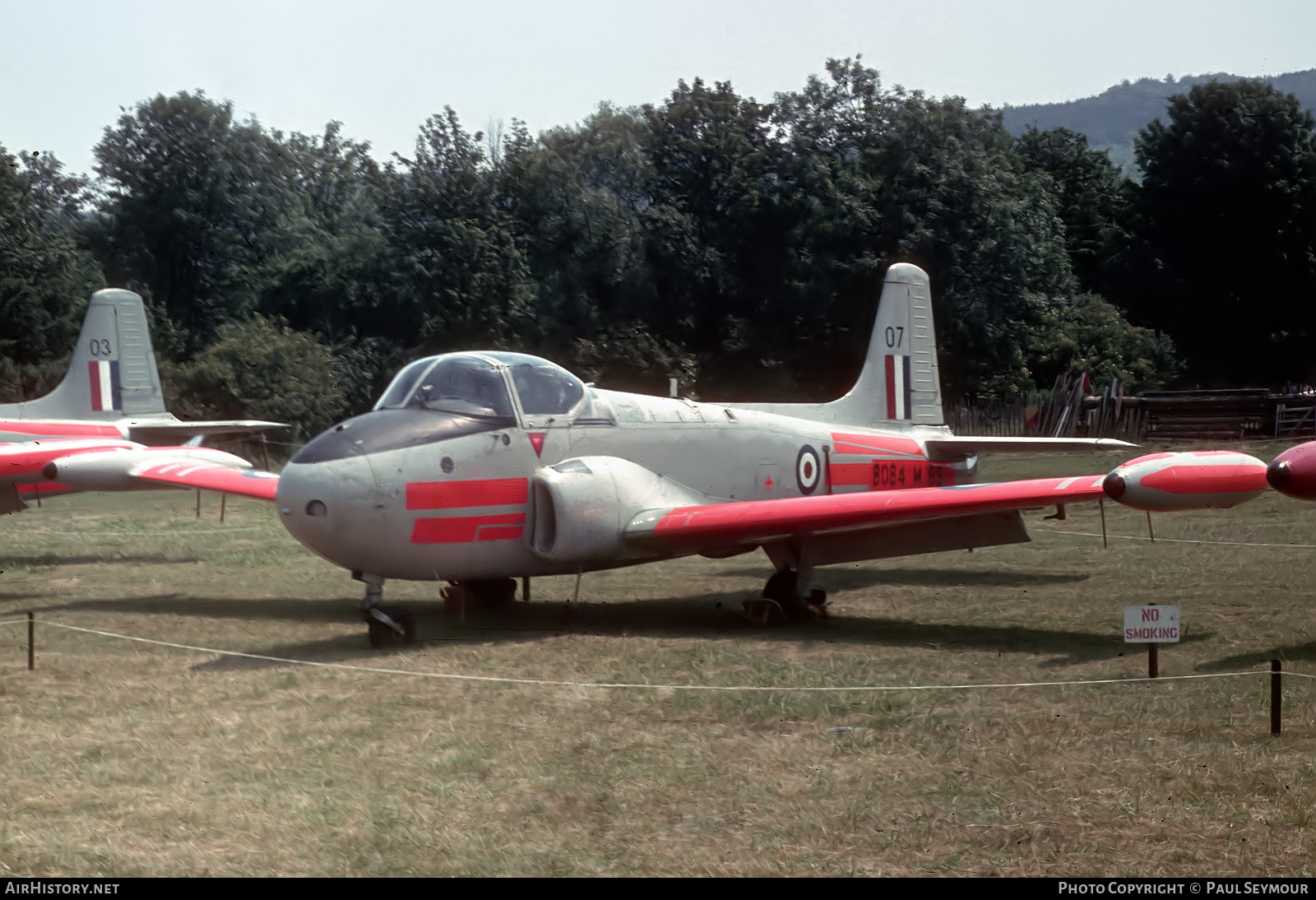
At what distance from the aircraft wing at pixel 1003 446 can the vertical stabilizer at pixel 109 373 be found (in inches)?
526

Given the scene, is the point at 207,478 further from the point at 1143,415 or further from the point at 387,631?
the point at 1143,415

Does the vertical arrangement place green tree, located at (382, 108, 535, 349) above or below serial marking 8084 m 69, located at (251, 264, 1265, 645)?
above

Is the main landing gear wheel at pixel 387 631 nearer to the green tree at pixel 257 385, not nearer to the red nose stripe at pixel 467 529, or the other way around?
the red nose stripe at pixel 467 529

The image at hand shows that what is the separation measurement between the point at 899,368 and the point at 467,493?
7.11 m

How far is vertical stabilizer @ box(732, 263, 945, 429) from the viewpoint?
1553 centimetres

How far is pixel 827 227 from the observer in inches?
1757

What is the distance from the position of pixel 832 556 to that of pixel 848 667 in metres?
2.37

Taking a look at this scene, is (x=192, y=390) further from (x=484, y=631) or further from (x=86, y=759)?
(x=86, y=759)

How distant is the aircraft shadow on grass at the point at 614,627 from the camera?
388 inches

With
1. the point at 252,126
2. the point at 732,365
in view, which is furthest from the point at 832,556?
the point at 252,126

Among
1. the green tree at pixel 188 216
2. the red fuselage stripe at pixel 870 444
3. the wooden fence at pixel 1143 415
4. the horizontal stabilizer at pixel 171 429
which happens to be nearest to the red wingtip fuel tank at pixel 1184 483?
the red fuselage stripe at pixel 870 444

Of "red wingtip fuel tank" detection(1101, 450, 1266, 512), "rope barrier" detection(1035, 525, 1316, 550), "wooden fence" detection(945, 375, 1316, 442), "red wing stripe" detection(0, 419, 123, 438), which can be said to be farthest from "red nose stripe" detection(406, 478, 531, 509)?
"wooden fence" detection(945, 375, 1316, 442)

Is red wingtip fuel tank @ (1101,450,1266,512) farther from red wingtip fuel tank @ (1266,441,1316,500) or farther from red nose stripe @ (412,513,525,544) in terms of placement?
red nose stripe @ (412,513,525,544)

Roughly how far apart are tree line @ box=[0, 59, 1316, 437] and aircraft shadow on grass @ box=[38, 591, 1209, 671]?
26.5 meters
